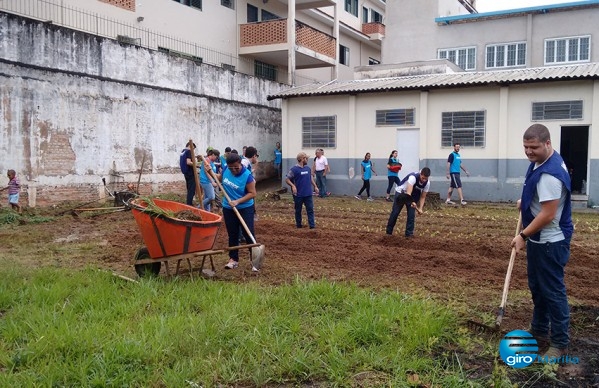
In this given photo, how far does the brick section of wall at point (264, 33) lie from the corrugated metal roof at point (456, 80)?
11.6ft

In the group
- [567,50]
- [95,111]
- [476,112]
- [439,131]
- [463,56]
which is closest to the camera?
[95,111]

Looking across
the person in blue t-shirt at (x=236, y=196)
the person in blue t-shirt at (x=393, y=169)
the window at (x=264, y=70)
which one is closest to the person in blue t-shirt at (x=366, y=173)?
the person in blue t-shirt at (x=393, y=169)

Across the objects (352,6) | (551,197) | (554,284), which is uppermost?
(352,6)

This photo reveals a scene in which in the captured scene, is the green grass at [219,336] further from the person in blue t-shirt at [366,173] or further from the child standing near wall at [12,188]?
the person in blue t-shirt at [366,173]

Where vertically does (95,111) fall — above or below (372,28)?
below

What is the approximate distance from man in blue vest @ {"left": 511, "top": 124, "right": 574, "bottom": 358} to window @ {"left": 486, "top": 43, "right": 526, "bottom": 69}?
24.5 m

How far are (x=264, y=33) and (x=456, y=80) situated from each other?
31.8 ft

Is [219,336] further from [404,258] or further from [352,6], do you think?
[352,6]

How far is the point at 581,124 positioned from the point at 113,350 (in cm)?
1668

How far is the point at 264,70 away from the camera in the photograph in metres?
26.5

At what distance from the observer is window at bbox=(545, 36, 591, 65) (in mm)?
25281

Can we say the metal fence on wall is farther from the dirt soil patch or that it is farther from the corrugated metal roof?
the dirt soil patch

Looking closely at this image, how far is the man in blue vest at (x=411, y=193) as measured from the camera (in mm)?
9594

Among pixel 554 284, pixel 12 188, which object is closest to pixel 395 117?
pixel 12 188
